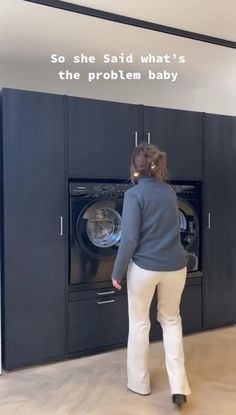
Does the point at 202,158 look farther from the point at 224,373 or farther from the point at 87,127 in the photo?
the point at 224,373

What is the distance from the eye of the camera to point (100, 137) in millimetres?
3145

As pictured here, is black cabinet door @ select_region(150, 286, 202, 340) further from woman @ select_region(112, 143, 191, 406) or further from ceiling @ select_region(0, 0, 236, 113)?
ceiling @ select_region(0, 0, 236, 113)

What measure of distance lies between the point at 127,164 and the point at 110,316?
1.16m

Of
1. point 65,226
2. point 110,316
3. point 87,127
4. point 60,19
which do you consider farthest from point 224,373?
point 60,19

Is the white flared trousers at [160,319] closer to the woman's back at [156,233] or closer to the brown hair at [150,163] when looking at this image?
the woman's back at [156,233]

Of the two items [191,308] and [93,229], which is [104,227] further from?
[191,308]

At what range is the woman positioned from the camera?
2.32 m

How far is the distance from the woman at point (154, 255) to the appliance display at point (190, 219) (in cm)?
112

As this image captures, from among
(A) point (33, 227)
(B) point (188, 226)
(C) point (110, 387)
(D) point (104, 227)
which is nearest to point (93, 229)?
(D) point (104, 227)

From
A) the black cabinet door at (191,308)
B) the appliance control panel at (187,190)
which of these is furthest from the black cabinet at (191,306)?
the appliance control panel at (187,190)

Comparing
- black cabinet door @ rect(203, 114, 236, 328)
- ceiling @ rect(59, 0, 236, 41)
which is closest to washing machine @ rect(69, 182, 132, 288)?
black cabinet door @ rect(203, 114, 236, 328)

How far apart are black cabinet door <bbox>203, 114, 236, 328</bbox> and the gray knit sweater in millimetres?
1359

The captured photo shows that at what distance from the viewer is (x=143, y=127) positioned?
131 inches

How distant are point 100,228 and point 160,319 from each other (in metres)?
1.01
